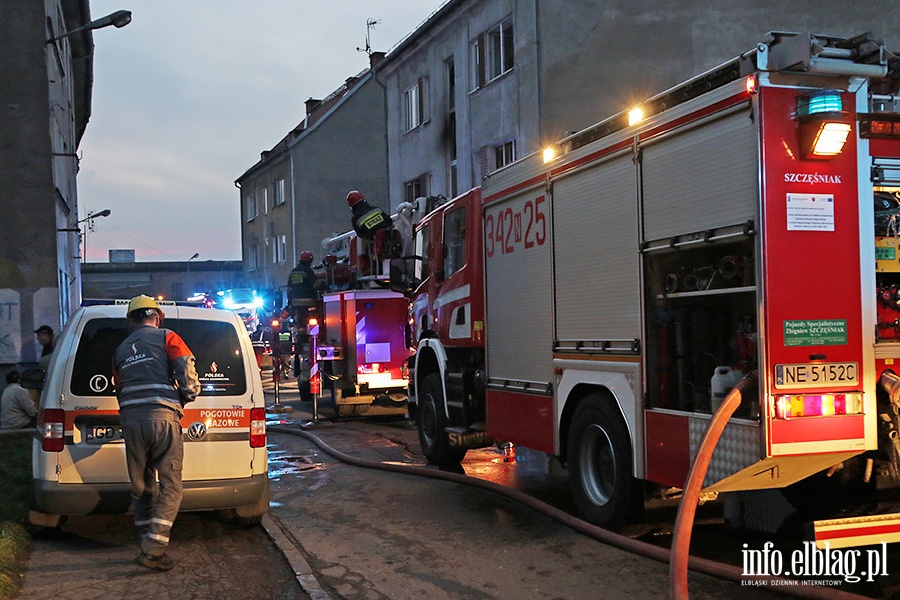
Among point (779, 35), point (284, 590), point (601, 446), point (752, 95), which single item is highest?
point (779, 35)

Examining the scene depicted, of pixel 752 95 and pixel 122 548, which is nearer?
pixel 752 95

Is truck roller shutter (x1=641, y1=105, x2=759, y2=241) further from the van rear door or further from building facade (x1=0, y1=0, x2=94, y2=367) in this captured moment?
building facade (x1=0, y1=0, x2=94, y2=367)

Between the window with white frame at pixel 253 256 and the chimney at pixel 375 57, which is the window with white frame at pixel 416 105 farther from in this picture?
the window with white frame at pixel 253 256

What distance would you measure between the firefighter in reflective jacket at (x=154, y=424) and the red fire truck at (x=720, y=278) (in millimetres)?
2971

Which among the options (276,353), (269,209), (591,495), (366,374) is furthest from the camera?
(269,209)

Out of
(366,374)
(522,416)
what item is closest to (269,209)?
(366,374)

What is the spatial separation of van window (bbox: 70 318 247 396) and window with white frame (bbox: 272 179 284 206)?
111ft

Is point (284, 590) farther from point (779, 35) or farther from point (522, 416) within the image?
point (779, 35)

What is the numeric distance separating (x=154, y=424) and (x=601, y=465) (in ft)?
10.8

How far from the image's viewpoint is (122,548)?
6.39 meters

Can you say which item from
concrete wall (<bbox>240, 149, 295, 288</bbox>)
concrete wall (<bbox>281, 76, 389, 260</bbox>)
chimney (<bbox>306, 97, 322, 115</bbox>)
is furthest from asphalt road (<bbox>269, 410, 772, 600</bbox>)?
chimney (<bbox>306, 97, 322, 115</bbox>)

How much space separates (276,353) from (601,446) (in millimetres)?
13076

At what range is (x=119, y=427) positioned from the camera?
6.34 m

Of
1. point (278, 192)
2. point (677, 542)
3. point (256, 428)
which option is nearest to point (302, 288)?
point (256, 428)
